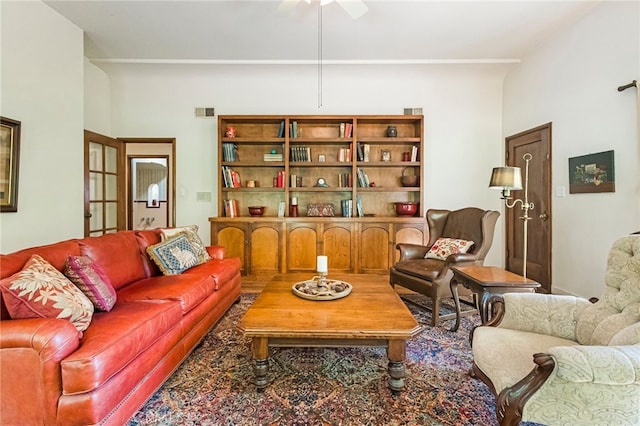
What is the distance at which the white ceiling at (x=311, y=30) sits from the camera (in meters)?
2.91

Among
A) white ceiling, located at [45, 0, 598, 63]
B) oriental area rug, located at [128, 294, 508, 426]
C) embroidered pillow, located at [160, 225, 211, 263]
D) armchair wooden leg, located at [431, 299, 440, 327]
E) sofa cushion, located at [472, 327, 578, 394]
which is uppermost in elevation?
white ceiling, located at [45, 0, 598, 63]

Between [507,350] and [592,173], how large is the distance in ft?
8.38

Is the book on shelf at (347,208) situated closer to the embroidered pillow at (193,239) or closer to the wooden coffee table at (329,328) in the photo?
the embroidered pillow at (193,239)

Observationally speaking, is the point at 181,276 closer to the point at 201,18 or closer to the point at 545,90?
the point at 201,18

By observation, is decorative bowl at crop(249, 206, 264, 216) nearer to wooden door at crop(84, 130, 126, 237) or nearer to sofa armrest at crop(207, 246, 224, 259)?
sofa armrest at crop(207, 246, 224, 259)

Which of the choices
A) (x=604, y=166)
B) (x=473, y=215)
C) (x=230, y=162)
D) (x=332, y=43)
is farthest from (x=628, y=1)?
(x=230, y=162)

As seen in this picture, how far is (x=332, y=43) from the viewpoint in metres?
3.58

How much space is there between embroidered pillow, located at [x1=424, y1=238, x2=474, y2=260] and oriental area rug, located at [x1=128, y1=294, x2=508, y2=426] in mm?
1006

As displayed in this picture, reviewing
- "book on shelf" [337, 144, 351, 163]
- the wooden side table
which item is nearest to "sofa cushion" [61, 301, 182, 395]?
the wooden side table

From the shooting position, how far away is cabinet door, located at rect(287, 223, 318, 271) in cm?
404

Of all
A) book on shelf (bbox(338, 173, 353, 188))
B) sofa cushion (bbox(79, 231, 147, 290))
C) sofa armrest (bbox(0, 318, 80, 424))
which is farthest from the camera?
book on shelf (bbox(338, 173, 353, 188))

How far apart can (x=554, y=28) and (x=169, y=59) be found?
4.57 m

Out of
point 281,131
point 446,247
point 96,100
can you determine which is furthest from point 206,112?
point 446,247

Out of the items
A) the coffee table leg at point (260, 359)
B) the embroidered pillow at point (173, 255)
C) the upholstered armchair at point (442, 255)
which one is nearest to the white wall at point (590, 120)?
the upholstered armchair at point (442, 255)
